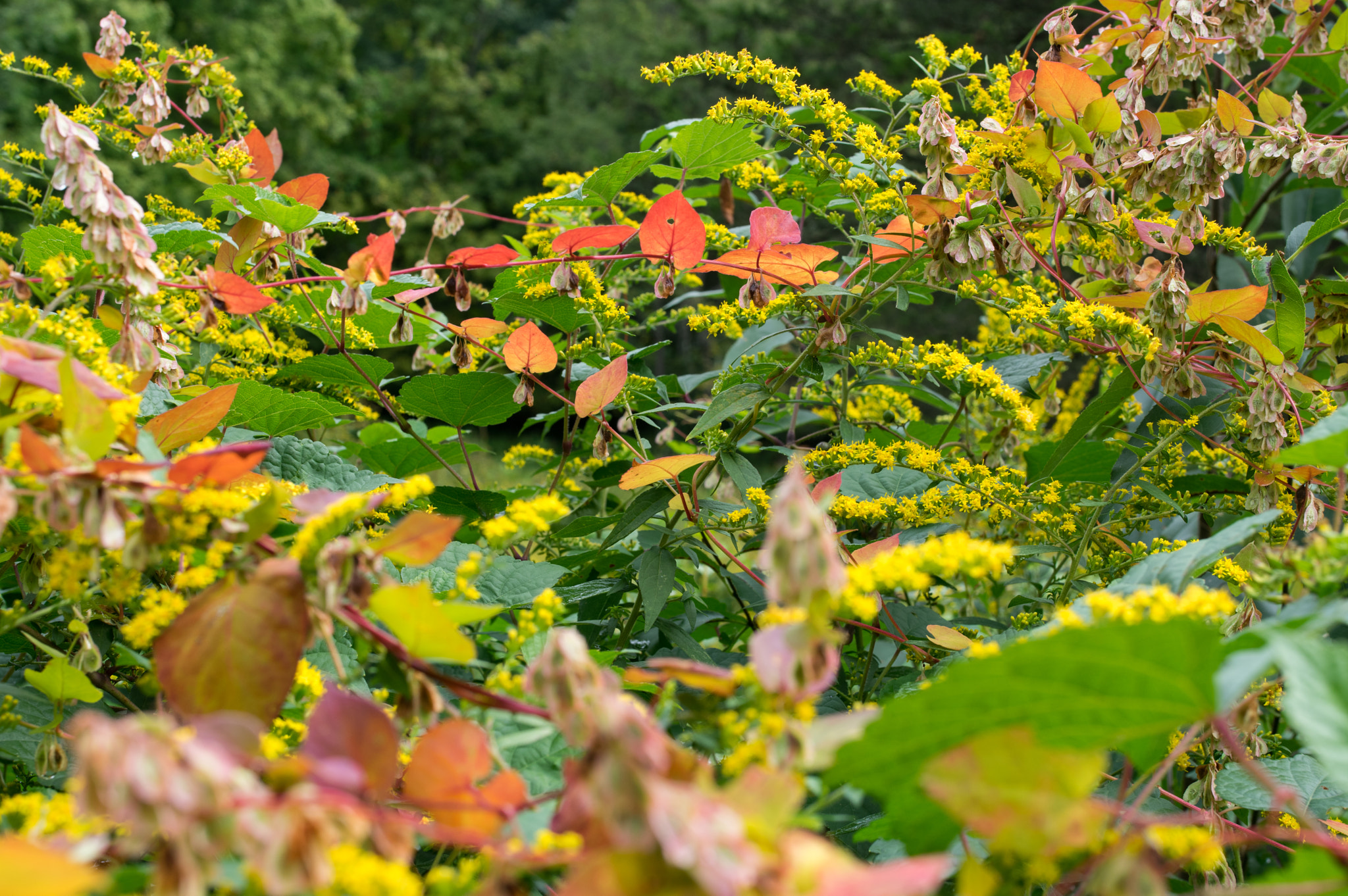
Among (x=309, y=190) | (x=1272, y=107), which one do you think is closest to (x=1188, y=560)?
(x=1272, y=107)

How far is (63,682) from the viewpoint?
724mm

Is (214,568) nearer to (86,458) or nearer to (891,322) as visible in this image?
(86,458)

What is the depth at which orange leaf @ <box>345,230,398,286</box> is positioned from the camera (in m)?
1.10

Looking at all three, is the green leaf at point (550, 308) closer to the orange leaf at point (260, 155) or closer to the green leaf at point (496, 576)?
the green leaf at point (496, 576)

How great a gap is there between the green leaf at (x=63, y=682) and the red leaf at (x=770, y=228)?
3.12ft

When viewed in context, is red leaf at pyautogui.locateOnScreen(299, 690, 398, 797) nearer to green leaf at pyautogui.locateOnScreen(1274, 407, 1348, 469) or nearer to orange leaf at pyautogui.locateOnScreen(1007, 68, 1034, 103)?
green leaf at pyautogui.locateOnScreen(1274, 407, 1348, 469)

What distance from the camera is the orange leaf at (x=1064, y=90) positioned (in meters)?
1.23

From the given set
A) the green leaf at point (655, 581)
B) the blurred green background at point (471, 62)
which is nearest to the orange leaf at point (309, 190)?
the green leaf at point (655, 581)

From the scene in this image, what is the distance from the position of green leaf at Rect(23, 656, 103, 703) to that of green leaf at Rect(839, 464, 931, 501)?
1096 millimetres

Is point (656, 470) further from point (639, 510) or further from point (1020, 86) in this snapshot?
point (1020, 86)

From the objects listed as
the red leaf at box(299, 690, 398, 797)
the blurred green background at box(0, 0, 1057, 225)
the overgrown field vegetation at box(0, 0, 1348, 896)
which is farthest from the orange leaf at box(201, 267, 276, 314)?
the blurred green background at box(0, 0, 1057, 225)

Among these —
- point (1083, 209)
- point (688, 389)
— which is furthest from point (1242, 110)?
point (688, 389)

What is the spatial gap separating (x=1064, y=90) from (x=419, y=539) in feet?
3.61

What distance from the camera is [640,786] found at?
410mm
